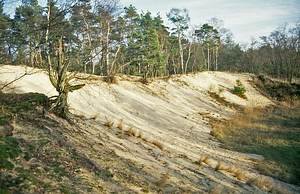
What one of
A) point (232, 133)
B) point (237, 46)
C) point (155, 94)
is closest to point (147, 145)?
point (232, 133)

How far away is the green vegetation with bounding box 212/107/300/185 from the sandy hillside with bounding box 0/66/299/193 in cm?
113

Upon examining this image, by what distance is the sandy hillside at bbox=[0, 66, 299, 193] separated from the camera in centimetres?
1602

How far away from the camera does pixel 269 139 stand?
30.5 metres

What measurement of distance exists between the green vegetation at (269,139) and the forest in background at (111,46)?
362 inches

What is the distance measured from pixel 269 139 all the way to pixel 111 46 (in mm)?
15463

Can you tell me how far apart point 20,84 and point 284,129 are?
21533mm

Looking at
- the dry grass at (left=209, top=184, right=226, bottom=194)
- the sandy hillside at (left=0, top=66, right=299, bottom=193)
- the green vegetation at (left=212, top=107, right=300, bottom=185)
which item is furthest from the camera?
the green vegetation at (left=212, top=107, right=300, bottom=185)

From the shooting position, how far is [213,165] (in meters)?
20.0

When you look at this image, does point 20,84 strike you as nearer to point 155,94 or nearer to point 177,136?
point 177,136

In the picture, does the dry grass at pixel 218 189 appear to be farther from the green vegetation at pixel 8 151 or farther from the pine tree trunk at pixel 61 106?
the green vegetation at pixel 8 151

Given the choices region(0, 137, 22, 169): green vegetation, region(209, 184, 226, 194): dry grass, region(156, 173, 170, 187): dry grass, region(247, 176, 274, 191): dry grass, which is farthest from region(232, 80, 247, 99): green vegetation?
region(0, 137, 22, 169): green vegetation

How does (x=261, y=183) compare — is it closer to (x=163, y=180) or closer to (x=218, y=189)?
(x=218, y=189)

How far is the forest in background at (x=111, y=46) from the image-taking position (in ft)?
38.0

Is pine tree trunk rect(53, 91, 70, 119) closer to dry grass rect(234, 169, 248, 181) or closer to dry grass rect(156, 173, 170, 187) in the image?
dry grass rect(156, 173, 170, 187)
